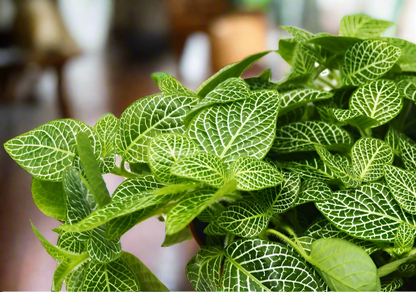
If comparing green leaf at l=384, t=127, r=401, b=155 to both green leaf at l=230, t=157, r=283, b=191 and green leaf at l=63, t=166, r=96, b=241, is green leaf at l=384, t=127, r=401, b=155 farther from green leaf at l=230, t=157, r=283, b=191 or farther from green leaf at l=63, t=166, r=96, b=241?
green leaf at l=63, t=166, r=96, b=241

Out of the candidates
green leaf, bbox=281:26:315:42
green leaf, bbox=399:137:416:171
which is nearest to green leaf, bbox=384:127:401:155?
green leaf, bbox=399:137:416:171

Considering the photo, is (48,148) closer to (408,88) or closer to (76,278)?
(76,278)

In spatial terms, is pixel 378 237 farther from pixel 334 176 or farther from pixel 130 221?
pixel 130 221

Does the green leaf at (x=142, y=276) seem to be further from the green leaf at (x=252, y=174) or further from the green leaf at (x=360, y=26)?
the green leaf at (x=360, y=26)

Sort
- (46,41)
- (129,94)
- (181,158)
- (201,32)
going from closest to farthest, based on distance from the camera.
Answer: (181,158) < (129,94) < (46,41) < (201,32)

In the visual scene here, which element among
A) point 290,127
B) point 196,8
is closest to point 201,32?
point 196,8

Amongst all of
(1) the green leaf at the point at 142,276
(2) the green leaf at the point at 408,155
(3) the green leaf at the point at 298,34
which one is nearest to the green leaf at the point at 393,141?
(2) the green leaf at the point at 408,155
